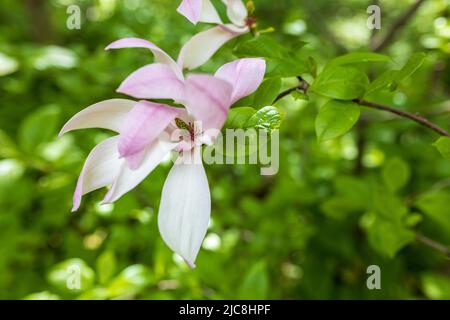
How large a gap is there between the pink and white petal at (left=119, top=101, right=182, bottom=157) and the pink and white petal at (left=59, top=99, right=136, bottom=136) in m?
0.04

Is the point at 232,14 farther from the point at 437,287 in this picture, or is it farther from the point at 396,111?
the point at 437,287

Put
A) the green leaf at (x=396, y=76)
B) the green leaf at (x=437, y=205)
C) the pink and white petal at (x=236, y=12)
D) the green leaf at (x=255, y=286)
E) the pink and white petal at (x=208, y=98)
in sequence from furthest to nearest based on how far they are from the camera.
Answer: the green leaf at (x=437, y=205) < the green leaf at (x=255, y=286) < the pink and white petal at (x=236, y=12) < the green leaf at (x=396, y=76) < the pink and white petal at (x=208, y=98)

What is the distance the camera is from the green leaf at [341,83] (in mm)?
466

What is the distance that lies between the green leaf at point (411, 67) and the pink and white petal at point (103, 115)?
0.77ft

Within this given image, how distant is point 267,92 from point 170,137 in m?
0.10

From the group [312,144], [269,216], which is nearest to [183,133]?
[269,216]

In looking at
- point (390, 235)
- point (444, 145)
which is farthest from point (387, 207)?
point (444, 145)

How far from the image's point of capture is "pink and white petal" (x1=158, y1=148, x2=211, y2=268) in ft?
1.25

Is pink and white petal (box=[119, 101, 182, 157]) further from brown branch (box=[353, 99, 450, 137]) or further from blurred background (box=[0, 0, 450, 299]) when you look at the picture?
blurred background (box=[0, 0, 450, 299])

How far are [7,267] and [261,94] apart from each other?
2.56 feet

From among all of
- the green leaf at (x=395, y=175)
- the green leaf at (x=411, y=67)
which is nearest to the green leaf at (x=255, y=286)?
the green leaf at (x=395, y=175)

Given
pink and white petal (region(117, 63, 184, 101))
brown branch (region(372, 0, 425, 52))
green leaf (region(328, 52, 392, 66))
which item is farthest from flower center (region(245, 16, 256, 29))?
brown branch (region(372, 0, 425, 52))

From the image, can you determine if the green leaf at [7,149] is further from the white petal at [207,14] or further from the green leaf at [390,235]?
the green leaf at [390,235]

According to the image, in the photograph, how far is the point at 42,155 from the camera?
854 mm
